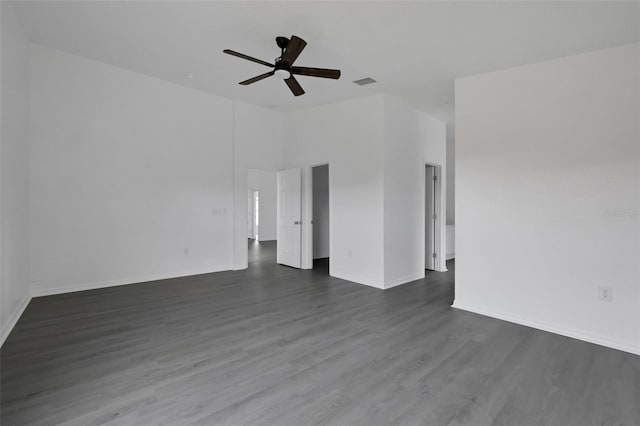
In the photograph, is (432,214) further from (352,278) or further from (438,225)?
(352,278)

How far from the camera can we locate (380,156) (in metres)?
5.13

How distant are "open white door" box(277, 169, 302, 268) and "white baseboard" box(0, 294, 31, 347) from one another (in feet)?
13.2

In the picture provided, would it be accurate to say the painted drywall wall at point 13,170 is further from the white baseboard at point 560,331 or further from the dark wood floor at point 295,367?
the white baseboard at point 560,331

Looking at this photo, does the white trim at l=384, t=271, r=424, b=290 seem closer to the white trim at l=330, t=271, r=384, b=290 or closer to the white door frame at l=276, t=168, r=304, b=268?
the white trim at l=330, t=271, r=384, b=290

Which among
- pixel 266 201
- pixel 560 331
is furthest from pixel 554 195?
pixel 266 201

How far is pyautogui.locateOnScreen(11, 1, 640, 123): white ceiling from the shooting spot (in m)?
2.95

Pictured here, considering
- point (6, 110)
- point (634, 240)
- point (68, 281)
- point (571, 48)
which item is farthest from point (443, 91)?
point (68, 281)

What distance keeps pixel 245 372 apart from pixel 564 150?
12.6 feet

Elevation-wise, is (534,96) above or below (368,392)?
above

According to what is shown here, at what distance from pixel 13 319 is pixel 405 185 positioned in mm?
5277

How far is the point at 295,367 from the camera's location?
2582mm

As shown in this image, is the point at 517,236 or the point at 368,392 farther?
the point at 517,236

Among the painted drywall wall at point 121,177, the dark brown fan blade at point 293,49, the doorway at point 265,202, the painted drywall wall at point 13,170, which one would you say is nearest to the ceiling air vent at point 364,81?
the dark brown fan blade at point 293,49

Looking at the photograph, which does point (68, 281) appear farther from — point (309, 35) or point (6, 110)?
point (309, 35)
